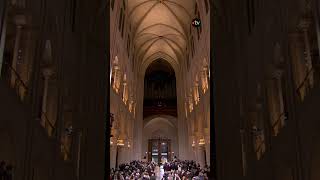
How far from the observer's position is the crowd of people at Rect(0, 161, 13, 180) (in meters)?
6.89

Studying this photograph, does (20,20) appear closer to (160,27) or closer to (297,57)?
(297,57)

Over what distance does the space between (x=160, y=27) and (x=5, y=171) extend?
25.0 metres

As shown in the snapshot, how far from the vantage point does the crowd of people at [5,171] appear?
6.89 metres

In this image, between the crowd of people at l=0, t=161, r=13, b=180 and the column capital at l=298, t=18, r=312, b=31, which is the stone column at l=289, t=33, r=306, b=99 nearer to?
the column capital at l=298, t=18, r=312, b=31

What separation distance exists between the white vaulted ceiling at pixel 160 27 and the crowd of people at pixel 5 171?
20149mm

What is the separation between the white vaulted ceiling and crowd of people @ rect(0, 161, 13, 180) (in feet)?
66.1

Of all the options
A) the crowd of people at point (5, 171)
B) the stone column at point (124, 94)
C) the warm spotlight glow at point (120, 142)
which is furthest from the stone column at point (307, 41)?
the stone column at point (124, 94)

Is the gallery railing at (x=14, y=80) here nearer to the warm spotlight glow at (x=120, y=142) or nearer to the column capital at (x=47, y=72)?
the column capital at (x=47, y=72)

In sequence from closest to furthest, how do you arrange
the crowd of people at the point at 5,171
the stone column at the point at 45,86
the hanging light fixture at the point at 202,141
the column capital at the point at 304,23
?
1. the crowd of people at the point at 5,171
2. the column capital at the point at 304,23
3. the stone column at the point at 45,86
4. the hanging light fixture at the point at 202,141

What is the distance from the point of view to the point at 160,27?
3114 cm

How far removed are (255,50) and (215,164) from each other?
514cm

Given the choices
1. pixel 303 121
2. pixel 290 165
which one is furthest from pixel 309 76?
pixel 290 165

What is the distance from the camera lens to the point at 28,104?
27.0 ft

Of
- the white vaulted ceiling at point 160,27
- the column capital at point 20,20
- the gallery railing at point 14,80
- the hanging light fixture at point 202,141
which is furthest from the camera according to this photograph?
the white vaulted ceiling at point 160,27
